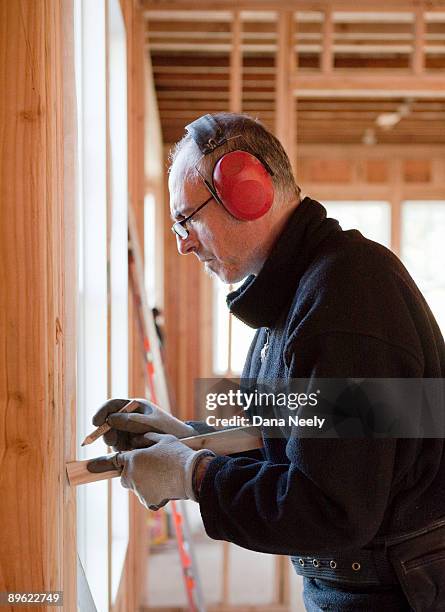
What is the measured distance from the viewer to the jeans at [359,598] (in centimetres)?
120

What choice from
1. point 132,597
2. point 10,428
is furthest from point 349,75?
point 10,428

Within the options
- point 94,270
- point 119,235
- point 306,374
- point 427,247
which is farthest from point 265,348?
point 427,247

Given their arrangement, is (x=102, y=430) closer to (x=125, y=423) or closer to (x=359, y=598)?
(x=125, y=423)

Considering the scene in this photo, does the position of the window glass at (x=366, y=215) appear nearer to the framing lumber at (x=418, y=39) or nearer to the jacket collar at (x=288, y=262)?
the framing lumber at (x=418, y=39)

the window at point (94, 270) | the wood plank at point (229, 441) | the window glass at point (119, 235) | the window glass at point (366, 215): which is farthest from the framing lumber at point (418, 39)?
the window glass at point (366, 215)

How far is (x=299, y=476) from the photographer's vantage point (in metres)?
1.06

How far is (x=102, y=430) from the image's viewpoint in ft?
4.26

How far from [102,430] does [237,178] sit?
0.54 meters

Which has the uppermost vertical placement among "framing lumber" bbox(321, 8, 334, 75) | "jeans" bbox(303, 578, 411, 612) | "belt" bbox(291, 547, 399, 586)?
"framing lumber" bbox(321, 8, 334, 75)

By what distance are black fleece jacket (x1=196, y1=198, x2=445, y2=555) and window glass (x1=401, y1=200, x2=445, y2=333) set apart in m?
5.96

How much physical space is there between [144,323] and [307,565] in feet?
4.92

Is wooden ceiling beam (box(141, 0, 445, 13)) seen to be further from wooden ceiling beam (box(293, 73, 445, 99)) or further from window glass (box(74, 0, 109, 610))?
window glass (box(74, 0, 109, 610))

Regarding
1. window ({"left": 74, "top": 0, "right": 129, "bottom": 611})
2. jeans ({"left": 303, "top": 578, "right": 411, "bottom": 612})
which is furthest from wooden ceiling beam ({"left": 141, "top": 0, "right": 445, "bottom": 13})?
jeans ({"left": 303, "top": 578, "right": 411, "bottom": 612})

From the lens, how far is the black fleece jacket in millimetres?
1020
